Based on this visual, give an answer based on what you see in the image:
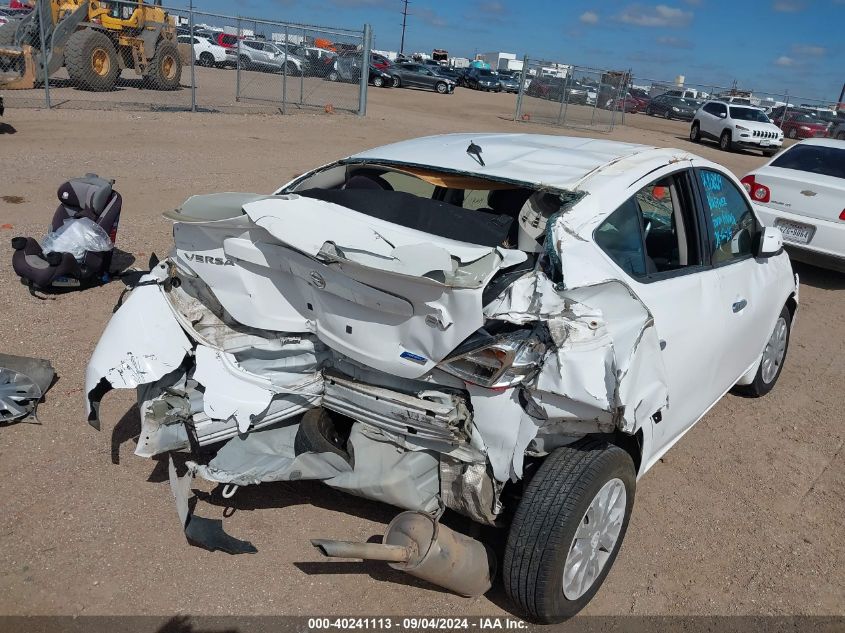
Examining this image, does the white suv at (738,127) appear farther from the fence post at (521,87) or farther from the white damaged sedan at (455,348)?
the white damaged sedan at (455,348)

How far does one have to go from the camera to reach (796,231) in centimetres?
810

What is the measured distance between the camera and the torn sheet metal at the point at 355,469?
2922 mm

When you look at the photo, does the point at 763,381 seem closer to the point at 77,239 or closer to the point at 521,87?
the point at 77,239

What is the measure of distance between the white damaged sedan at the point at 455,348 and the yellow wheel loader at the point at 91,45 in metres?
14.8

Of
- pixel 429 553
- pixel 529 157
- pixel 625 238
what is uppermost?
pixel 529 157

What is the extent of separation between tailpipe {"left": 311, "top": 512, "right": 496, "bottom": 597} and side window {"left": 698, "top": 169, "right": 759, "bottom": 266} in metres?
2.01

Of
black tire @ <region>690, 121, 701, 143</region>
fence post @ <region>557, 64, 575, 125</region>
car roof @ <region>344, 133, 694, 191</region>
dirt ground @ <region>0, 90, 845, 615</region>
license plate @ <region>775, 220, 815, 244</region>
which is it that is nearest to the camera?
dirt ground @ <region>0, 90, 845, 615</region>

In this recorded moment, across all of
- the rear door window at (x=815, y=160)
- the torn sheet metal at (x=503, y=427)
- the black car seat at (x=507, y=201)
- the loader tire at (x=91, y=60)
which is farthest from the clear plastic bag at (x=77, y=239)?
the loader tire at (x=91, y=60)

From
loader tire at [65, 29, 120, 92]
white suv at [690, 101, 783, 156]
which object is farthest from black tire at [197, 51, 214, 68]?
white suv at [690, 101, 783, 156]

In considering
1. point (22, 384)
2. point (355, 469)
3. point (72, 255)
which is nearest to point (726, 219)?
point (355, 469)

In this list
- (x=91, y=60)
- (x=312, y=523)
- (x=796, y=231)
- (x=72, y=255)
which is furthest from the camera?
(x=91, y=60)

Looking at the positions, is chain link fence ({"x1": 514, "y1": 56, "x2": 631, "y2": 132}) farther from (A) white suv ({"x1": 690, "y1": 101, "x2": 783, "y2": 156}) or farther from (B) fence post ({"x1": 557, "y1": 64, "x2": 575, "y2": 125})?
(A) white suv ({"x1": 690, "y1": 101, "x2": 783, "y2": 156})

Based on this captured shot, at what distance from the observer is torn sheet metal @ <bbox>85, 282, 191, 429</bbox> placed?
3.05 metres

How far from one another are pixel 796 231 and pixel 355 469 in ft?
22.9
